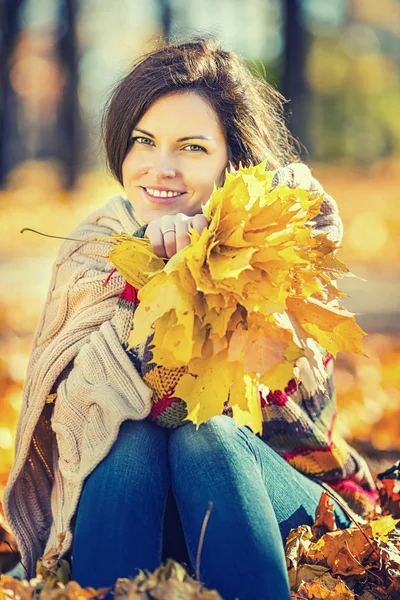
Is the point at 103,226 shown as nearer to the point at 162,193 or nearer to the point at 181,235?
the point at 162,193

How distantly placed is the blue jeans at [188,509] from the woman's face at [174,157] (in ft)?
2.20

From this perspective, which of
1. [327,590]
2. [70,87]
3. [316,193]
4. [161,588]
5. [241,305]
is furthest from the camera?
[70,87]

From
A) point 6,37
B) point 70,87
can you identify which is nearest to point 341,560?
point 6,37

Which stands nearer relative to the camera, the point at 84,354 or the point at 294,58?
the point at 84,354

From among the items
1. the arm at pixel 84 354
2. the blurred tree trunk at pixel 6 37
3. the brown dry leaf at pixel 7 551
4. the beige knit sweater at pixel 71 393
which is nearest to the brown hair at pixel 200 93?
the beige knit sweater at pixel 71 393

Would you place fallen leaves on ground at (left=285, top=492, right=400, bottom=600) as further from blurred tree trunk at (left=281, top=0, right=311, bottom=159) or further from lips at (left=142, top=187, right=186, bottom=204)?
blurred tree trunk at (left=281, top=0, right=311, bottom=159)

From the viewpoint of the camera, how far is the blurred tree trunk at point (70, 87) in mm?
15906

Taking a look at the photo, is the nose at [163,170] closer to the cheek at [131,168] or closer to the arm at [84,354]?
the cheek at [131,168]

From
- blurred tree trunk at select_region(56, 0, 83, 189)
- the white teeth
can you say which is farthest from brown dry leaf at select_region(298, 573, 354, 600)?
blurred tree trunk at select_region(56, 0, 83, 189)

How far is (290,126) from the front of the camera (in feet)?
37.8

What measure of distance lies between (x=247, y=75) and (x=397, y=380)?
2415mm

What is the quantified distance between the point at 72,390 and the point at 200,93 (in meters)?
0.94

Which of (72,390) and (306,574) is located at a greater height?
(72,390)

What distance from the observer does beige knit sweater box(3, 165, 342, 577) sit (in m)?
2.13
